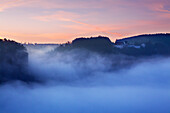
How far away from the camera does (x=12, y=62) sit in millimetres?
65000

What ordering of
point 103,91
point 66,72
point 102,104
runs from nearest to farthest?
point 66,72, point 102,104, point 103,91

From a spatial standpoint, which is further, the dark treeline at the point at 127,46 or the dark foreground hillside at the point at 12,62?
the dark treeline at the point at 127,46

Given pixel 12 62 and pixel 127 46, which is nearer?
pixel 12 62

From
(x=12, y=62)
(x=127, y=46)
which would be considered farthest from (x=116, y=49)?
(x=12, y=62)

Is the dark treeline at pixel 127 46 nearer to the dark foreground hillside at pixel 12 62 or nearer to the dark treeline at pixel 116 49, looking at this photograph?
the dark treeline at pixel 116 49

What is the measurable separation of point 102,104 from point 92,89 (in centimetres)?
1595

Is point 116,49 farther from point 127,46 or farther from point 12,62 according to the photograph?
point 12,62

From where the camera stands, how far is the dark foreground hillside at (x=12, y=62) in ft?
204

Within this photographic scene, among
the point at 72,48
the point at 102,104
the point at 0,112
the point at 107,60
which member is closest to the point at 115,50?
the point at 107,60

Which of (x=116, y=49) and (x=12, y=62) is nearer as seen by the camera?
(x=12, y=62)

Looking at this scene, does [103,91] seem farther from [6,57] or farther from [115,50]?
[6,57]

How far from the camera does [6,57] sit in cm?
6378

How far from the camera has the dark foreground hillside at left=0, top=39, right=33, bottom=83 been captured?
62.2m

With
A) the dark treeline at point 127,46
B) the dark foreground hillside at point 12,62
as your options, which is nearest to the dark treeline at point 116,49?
the dark treeline at point 127,46
